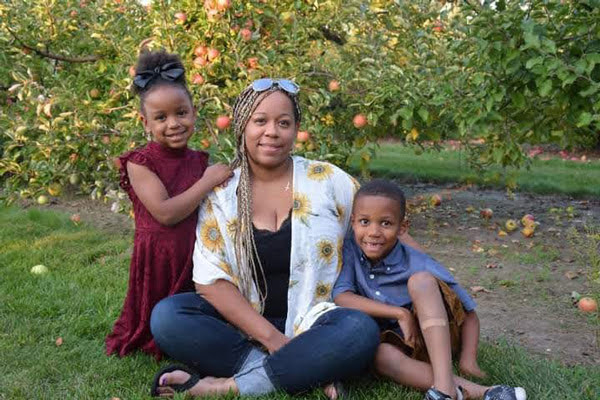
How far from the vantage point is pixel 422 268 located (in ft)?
9.21

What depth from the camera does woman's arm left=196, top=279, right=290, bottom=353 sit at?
2744 mm

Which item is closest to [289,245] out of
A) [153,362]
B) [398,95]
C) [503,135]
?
[153,362]

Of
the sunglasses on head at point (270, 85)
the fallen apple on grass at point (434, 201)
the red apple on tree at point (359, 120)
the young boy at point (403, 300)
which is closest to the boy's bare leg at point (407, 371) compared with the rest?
the young boy at point (403, 300)

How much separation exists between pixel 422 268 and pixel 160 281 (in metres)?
1.08

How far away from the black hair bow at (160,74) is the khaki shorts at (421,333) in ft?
4.31

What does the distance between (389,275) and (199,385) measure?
0.82 meters

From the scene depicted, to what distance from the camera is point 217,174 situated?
9.59 ft

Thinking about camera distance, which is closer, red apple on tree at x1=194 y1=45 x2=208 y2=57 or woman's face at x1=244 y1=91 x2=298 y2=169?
woman's face at x1=244 y1=91 x2=298 y2=169

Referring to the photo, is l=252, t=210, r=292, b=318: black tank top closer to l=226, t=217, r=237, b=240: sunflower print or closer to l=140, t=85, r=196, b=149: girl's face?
l=226, t=217, r=237, b=240: sunflower print

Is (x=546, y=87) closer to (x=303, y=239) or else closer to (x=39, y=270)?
(x=303, y=239)

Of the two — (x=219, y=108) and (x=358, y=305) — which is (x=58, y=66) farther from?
(x=358, y=305)

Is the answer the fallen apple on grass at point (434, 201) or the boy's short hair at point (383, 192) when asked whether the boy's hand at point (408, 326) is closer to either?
the boy's short hair at point (383, 192)

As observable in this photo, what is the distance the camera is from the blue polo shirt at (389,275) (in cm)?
282

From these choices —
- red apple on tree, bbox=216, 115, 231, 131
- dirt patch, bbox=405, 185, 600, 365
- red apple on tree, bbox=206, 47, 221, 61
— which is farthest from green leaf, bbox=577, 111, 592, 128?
red apple on tree, bbox=206, 47, 221, 61
